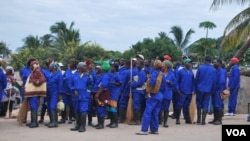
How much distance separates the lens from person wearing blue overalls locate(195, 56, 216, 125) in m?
12.2

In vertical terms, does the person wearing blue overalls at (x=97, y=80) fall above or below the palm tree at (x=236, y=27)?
below

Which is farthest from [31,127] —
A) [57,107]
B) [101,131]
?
[101,131]

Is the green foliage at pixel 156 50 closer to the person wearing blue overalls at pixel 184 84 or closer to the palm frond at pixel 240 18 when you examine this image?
the palm frond at pixel 240 18

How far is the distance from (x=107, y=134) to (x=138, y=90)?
1.84 m

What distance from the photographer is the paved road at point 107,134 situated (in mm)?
9682

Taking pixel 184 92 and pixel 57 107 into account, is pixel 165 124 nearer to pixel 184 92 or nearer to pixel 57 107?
pixel 184 92

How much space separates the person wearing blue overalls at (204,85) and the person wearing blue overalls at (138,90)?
154 centimetres

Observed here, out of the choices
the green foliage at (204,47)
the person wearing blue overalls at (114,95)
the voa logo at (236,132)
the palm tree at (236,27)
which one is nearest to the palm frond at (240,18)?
the palm tree at (236,27)

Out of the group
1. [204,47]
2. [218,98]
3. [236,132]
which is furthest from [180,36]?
[236,132]

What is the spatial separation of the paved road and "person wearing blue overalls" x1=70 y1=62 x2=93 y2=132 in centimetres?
27

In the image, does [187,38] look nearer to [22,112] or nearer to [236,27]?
[236,27]

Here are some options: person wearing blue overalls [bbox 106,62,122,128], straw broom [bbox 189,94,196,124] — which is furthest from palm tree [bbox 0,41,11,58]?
person wearing blue overalls [bbox 106,62,122,128]

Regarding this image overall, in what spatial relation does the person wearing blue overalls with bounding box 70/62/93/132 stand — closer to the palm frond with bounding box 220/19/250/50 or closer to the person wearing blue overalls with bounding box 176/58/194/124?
the person wearing blue overalls with bounding box 176/58/194/124

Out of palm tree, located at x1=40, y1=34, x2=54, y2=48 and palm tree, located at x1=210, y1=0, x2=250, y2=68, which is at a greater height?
palm tree, located at x1=40, y1=34, x2=54, y2=48
